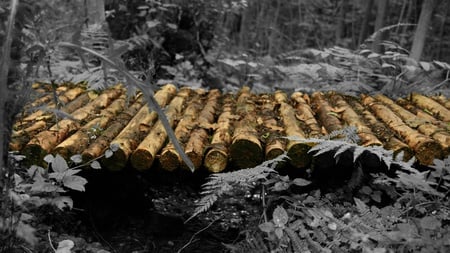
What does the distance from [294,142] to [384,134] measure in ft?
2.63

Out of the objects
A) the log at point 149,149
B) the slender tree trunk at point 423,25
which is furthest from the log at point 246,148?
the slender tree trunk at point 423,25

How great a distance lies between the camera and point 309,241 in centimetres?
240

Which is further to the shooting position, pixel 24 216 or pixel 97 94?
pixel 97 94

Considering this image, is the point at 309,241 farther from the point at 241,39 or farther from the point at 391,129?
the point at 241,39

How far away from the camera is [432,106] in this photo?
3.97 metres

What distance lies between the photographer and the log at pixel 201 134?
2.81 m

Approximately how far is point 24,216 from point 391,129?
2.66m

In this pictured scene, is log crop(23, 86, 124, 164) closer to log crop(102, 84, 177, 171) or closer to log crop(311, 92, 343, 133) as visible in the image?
log crop(102, 84, 177, 171)

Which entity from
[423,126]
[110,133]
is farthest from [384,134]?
[110,133]

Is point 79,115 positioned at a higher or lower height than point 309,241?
higher

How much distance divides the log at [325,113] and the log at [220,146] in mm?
781

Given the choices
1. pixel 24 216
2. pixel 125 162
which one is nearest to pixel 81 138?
pixel 125 162

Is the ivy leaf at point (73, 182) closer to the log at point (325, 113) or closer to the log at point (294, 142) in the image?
the log at point (294, 142)

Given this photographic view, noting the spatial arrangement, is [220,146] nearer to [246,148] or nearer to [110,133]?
[246,148]
